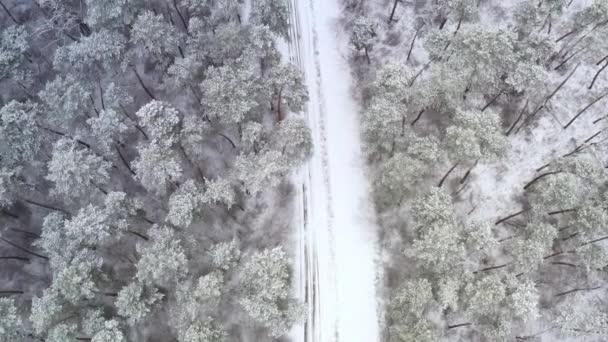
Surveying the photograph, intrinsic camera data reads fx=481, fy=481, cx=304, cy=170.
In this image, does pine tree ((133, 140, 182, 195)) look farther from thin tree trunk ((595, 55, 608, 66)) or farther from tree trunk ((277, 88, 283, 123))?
thin tree trunk ((595, 55, 608, 66))

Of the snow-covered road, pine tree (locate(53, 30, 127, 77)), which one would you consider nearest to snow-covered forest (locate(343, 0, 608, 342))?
the snow-covered road

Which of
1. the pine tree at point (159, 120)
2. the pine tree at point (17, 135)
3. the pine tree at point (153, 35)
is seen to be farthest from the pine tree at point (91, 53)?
the pine tree at point (159, 120)

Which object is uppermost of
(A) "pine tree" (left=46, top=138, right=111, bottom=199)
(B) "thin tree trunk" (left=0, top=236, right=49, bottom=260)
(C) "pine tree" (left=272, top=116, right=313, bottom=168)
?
(C) "pine tree" (left=272, top=116, right=313, bottom=168)

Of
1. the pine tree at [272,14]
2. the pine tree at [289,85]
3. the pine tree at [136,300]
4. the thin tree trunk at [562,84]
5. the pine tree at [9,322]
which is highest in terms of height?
the pine tree at [272,14]

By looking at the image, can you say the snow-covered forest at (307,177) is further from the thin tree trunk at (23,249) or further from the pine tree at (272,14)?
the thin tree trunk at (23,249)

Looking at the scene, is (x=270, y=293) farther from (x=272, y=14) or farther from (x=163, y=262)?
(x=272, y=14)
